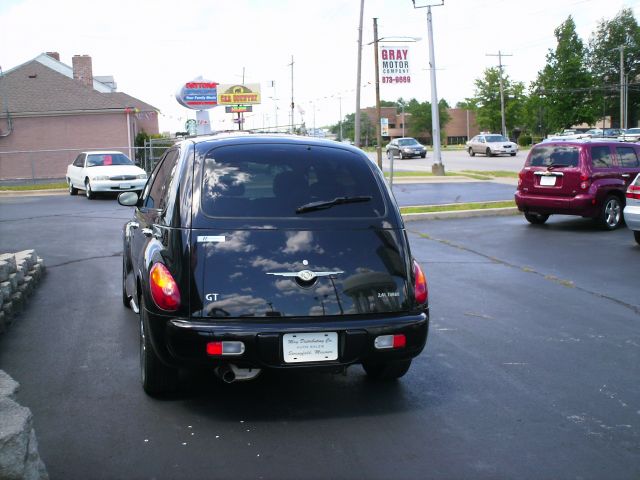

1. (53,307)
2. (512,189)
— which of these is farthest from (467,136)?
(53,307)

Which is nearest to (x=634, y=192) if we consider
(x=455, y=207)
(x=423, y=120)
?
(x=455, y=207)

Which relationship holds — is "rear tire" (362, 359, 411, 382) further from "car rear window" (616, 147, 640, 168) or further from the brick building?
the brick building

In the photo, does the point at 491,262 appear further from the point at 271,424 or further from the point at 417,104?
the point at 417,104

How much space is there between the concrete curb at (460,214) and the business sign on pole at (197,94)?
27515mm

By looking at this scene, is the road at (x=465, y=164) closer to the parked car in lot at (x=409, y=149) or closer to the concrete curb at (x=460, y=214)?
the parked car in lot at (x=409, y=149)

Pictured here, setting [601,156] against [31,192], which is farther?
[31,192]

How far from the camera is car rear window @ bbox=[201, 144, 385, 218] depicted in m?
4.94

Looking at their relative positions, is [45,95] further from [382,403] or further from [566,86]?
[566,86]

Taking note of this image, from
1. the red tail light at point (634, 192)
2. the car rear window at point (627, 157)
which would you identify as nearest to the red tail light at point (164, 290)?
the red tail light at point (634, 192)

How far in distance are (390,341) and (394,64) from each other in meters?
25.1

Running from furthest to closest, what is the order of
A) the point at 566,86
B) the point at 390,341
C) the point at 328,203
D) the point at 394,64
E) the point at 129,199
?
1. the point at 566,86
2. the point at 394,64
3. the point at 129,199
4. the point at 328,203
5. the point at 390,341

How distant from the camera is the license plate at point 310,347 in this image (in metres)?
4.61

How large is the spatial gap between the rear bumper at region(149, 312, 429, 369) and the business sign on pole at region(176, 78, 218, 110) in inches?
1514

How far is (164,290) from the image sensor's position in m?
4.73
